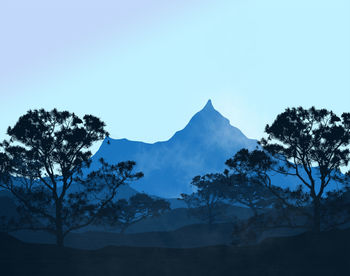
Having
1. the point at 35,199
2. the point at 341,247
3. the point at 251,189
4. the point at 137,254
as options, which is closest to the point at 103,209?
the point at 35,199

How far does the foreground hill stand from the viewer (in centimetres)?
2750

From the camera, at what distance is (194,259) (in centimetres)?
3105

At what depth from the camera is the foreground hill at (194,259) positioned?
2750cm

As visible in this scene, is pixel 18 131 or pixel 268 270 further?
pixel 18 131

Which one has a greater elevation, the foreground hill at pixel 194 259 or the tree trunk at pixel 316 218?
the tree trunk at pixel 316 218

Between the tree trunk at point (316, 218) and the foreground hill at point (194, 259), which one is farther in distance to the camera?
the tree trunk at point (316, 218)

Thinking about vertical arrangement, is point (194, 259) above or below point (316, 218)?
below

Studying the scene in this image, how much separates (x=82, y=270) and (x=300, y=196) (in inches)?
887

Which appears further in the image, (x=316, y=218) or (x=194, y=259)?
(x=316, y=218)

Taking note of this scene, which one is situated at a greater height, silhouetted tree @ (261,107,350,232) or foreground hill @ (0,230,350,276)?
silhouetted tree @ (261,107,350,232)

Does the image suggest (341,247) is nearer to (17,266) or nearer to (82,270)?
(82,270)

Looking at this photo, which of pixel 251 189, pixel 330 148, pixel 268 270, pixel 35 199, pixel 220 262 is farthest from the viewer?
pixel 251 189

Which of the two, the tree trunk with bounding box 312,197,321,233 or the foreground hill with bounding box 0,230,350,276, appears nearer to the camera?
the foreground hill with bounding box 0,230,350,276

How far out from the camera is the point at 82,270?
92.0 ft
